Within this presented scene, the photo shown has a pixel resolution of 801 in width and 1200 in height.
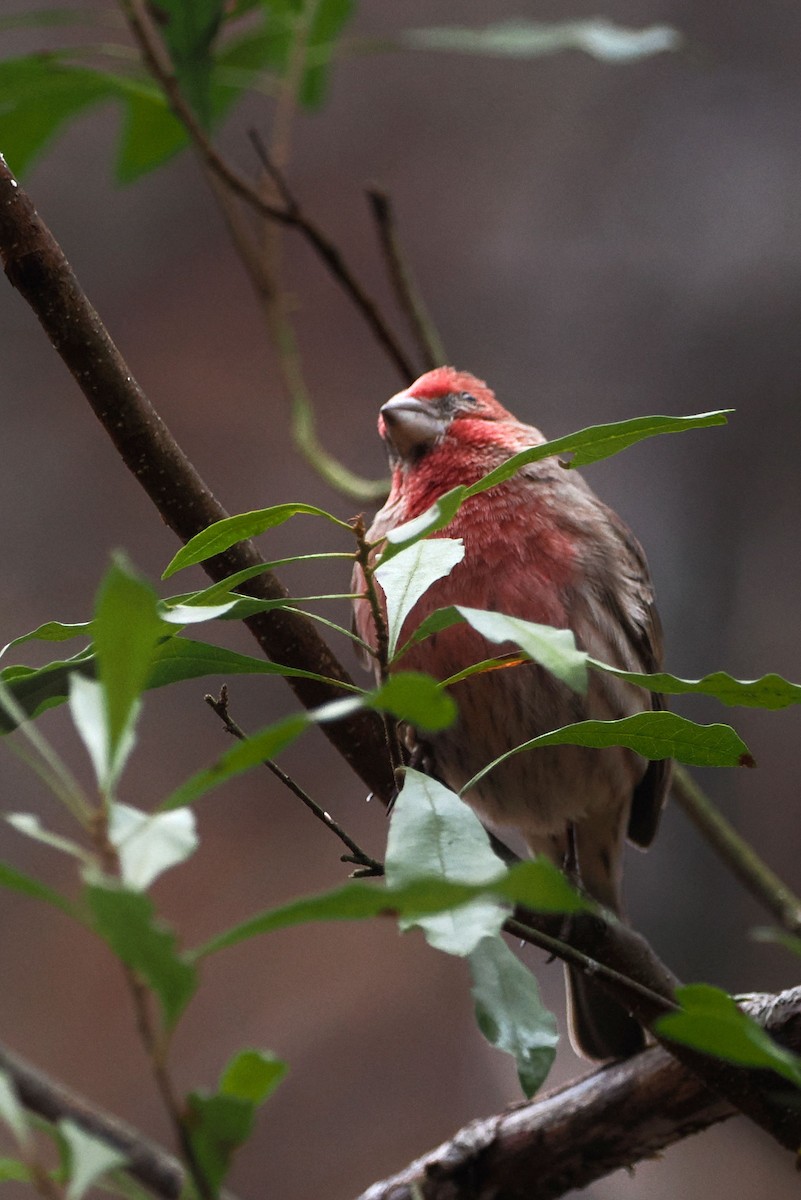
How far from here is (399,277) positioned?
9.84ft

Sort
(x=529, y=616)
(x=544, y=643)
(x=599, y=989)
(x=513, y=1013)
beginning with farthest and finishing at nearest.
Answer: (x=599, y=989), (x=529, y=616), (x=513, y=1013), (x=544, y=643)

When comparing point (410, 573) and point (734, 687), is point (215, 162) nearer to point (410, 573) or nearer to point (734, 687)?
point (410, 573)

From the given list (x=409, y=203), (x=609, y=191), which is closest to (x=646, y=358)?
(x=609, y=191)

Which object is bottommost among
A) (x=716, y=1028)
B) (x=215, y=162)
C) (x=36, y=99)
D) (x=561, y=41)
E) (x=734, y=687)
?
(x=716, y=1028)

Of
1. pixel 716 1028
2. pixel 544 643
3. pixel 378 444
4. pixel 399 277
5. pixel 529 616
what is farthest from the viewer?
pixel 378 444

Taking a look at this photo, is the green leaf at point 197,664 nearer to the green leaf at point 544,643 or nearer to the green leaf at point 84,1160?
the green leaf at point 544,643

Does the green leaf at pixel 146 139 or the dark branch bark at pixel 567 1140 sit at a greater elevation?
the green leaf at pixel 146 139

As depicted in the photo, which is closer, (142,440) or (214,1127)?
(214,1127)

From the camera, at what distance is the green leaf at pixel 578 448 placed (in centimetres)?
121

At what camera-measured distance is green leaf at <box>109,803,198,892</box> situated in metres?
0.80

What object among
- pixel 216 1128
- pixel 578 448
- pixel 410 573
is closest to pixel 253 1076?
pixel 216 1128

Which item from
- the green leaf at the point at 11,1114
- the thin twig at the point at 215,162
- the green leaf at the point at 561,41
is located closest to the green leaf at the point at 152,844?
the green leaf at the point at 11,1114

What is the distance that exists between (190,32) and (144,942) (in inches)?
92.6

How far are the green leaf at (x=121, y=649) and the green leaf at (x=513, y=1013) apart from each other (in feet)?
1.85
